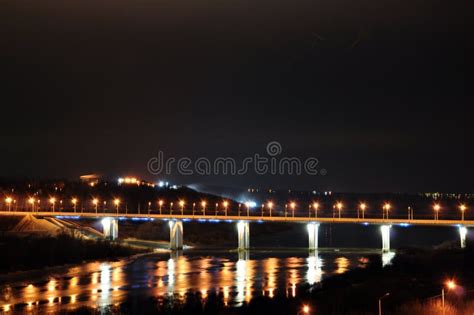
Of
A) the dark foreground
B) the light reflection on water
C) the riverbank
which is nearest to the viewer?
the dark foreground

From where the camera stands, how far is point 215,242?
147875 millimetres

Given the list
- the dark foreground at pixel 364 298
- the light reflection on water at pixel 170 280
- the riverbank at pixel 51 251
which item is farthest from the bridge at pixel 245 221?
the dark foreground at pixel 364 298

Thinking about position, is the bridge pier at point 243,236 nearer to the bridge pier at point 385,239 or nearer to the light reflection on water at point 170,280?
the light reflection on water at point 170,280

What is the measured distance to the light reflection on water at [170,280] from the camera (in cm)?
5022

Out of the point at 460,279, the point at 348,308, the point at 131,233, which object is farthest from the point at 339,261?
the point at 131,233

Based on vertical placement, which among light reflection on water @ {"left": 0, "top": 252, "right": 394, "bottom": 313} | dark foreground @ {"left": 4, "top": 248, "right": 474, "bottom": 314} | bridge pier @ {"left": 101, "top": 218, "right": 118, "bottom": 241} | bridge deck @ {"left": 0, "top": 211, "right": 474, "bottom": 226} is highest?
bridge deck @ {"left": 0, "top": 211, "right": 474, "bottom": 226}

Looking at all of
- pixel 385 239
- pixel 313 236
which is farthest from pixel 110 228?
pixel 385 239

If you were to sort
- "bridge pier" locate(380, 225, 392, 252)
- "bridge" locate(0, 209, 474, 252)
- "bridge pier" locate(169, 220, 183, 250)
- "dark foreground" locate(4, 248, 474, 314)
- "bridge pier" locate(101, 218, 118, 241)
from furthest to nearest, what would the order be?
A: "bridge pier" locate(101, 218, 118, 241) → "bridge pier" locate(169, 220, 183, 250) → "bridge" locate(0, 209, 474, 252) → "bridge pier" locate(380, 225, 392, 252) → "dark foreground" locate(4, 248, 474, 314)

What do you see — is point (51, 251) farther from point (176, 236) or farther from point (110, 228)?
point (110, 228)

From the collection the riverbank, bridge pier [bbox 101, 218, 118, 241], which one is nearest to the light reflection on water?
the riverbank

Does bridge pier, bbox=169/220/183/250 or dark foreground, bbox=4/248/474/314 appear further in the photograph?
bridge pier, bbox=169/220/183/250

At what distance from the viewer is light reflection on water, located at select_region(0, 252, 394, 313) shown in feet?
165

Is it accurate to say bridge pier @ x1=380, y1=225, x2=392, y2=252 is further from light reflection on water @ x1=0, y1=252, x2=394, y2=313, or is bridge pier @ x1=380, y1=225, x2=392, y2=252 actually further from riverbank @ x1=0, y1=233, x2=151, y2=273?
riverbank @ x1=0, y1=233, x2=151, y2=273

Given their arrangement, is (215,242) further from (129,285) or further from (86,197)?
(129,285)
